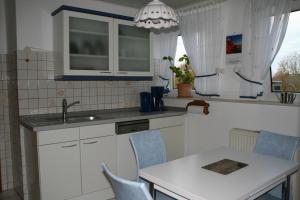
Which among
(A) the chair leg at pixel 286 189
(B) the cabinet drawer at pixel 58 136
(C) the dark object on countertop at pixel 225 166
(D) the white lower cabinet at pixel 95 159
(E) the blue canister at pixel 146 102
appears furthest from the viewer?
(E) the blue canister at pixel 146 102

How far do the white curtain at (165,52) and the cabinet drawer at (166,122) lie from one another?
697 millimetres

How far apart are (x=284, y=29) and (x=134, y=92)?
2.04 metres

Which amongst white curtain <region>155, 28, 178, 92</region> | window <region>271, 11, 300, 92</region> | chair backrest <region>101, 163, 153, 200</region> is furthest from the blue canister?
chair backrest <region>101, 163, 153, 200</region>

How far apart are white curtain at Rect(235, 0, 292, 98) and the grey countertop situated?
3.24ft

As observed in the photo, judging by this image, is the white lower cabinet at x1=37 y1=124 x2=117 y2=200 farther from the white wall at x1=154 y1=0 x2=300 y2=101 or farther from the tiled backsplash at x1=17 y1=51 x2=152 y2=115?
the white wall at x1=154 y1=0 x2=300 y2=101

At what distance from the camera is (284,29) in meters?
2.42

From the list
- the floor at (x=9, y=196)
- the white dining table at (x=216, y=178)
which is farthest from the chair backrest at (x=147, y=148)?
the floor at (x=9, y=196)

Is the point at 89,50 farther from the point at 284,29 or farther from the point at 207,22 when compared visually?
the point at 284,29

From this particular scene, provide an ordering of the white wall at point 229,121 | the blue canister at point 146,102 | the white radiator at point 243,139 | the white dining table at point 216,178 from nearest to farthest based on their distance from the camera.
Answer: the white dining table at point 216,178
the white wall at point 229,121
the white radiator at point 243,139
the blue canister at point 146,102

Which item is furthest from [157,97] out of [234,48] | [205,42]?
[234,48]

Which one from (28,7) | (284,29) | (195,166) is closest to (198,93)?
(284,29)

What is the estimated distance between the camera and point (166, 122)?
Result: 315cm

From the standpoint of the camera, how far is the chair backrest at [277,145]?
1.91 metres

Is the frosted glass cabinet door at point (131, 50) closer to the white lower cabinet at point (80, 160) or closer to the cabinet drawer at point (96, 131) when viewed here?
the cabinet drawer at point (96, 131)
